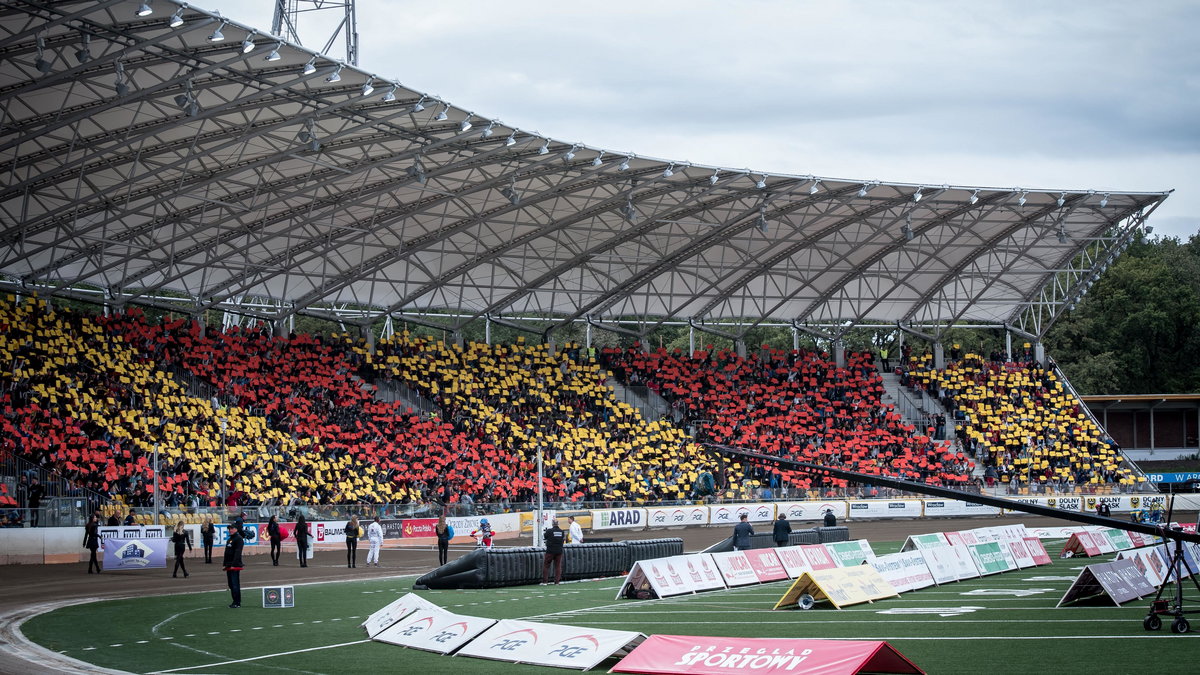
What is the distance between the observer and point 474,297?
5753 centimetres

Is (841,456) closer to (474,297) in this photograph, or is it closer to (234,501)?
(474,297)

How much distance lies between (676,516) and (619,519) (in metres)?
2.64

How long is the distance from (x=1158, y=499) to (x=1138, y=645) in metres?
42.8

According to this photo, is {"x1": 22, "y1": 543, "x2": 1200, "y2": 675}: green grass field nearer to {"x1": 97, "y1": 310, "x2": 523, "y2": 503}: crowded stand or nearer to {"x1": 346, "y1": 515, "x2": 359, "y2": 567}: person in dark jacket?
{"x1": 346, "y1": 515, "x2": 359, "y2": 567}: person in dark jacket

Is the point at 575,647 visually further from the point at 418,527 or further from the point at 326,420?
the point at 326,420

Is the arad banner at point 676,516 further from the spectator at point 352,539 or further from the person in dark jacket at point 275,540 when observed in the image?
the person in dark jacket at point 275,540

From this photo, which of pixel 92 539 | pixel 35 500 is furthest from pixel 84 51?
pixel 35 500

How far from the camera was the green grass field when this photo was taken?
542 inches

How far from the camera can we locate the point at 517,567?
85.8 feet

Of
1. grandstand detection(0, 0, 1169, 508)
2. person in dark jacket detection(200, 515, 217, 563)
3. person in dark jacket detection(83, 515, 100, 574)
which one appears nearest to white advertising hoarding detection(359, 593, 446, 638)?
grandstand detection(0, 0, 1169, 508)

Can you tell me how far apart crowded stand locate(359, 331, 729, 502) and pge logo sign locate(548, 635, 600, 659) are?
117ft

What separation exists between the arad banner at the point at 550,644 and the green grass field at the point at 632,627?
21 centimetres

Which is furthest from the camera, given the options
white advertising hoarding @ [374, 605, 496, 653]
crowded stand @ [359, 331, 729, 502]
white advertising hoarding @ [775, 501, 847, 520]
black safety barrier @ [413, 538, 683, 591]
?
crowded stand @ [359, 331, 729, 502]

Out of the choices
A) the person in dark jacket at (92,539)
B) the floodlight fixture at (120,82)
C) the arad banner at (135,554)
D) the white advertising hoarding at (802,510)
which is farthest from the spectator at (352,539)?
the white advertising hoarding at (802,510)
